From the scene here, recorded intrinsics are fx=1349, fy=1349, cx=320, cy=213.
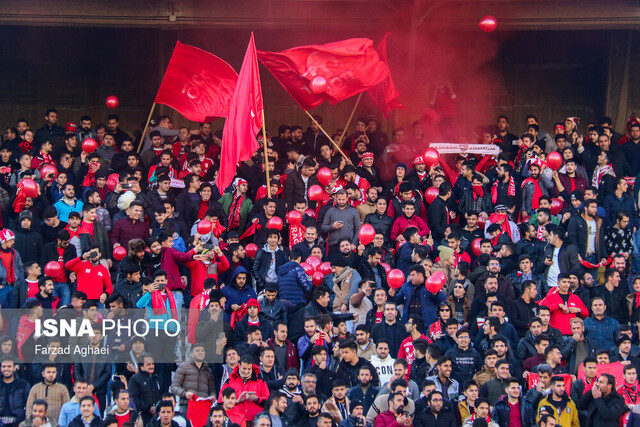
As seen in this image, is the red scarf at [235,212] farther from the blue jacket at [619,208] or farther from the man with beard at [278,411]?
the blue jacket at [619,208]

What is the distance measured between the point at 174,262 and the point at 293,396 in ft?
10.4

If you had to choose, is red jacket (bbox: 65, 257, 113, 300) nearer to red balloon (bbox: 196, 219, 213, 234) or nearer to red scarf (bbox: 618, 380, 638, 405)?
red balloon (bbox: 196, 219, 213, 234)

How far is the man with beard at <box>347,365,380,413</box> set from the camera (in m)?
15.4

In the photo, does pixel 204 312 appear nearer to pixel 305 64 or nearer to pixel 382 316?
pixel 382 316

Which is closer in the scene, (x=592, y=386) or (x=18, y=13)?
(x=592, y=386)

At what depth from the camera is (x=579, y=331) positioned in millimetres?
16828

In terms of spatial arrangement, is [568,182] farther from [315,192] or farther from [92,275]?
[92,275]

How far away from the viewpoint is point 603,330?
56.3 ft

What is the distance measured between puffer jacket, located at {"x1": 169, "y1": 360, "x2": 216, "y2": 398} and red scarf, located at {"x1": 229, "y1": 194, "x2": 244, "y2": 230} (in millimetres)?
3729


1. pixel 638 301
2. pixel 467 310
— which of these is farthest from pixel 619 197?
pixel 467 310

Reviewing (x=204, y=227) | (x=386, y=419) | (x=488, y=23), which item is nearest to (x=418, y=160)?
(x=488, y=23)

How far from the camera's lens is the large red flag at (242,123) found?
18.8 meters

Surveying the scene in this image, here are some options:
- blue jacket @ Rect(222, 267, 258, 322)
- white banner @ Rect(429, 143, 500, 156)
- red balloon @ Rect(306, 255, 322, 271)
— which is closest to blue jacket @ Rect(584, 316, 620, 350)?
red balloon @ Rect(306, 255, 322, 271)

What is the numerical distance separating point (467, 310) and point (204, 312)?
3389mm
